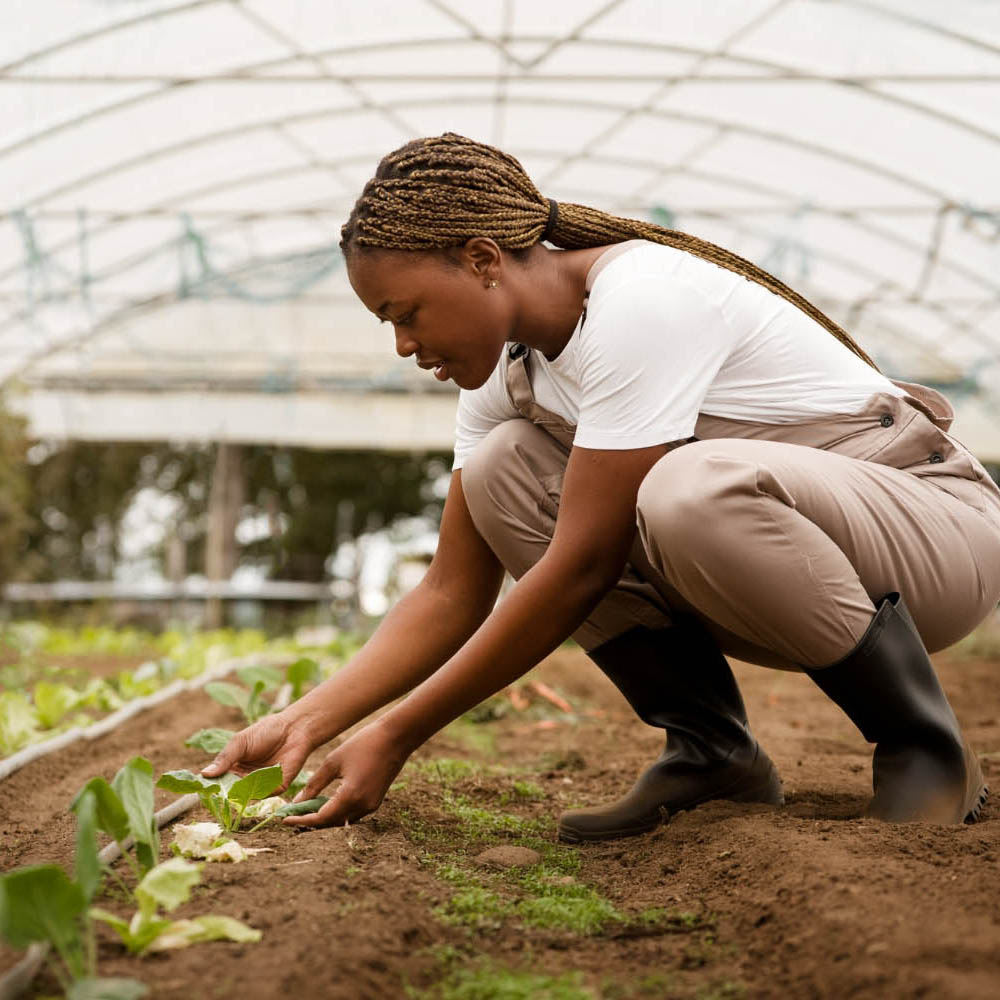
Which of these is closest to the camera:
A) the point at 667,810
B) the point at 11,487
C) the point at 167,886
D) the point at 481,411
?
the point at 167,886

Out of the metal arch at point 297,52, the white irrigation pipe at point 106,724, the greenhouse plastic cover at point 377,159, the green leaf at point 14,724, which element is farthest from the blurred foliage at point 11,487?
the green leaf at point 14,724

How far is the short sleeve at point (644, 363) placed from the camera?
63.6 inches

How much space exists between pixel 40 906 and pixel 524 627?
0.73 metres

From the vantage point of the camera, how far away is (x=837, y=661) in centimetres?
162

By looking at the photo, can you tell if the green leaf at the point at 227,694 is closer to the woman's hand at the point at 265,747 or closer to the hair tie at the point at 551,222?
the woman's hand at the point at 265,747

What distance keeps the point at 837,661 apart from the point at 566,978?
653 mm

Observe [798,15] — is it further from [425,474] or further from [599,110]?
[425,474]

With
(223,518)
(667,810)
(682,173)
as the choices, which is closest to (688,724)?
(667,810)

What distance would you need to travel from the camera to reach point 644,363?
5.30ft

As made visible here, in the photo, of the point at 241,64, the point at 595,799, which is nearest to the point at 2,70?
the point at 241,64

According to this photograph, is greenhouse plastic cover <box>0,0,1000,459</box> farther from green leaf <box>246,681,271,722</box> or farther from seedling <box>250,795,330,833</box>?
seedling <box>250,795,330,833</box>

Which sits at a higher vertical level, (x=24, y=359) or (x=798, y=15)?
(x=798, y=15)

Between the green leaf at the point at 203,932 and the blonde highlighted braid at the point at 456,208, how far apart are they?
0.90 meters

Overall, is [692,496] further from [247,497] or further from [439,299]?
[247,497]
